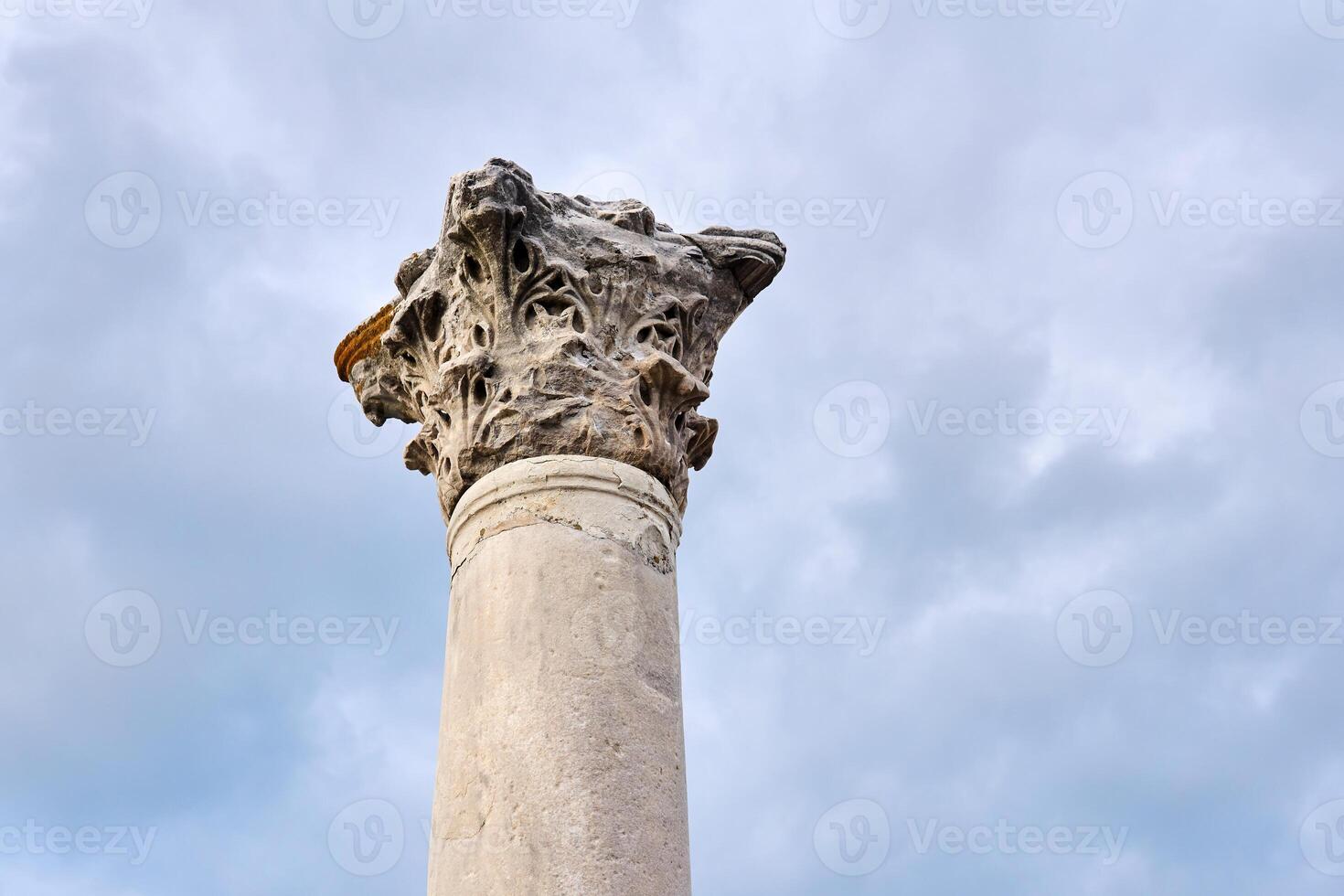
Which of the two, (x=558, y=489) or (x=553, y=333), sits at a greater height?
(x=553, y=333)

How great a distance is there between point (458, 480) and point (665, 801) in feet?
7.28

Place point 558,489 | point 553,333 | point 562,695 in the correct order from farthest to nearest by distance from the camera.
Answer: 1. point 553,333
2. point 558,489
3. point 562,695

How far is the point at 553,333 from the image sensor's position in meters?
7.46

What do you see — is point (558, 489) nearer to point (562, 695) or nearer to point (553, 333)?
point (553, 333)

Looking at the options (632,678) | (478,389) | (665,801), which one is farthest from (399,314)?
(665,801)

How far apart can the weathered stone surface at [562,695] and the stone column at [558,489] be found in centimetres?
1

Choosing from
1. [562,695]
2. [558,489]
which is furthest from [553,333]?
[562,695]

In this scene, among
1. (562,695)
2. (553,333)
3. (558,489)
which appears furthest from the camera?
(553,333)

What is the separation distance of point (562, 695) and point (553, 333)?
7.35 feet

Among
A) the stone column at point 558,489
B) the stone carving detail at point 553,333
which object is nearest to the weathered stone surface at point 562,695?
the stone column at point 558,489

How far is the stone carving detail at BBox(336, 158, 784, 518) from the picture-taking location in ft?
23.7

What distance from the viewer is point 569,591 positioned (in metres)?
6.41

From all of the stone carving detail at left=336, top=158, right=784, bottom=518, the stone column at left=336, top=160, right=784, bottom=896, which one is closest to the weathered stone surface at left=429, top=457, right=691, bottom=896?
the stone column at left=336, top=160, right=784, bottom=896

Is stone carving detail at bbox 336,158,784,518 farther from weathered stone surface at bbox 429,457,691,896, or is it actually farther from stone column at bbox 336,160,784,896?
weathered stone surface at bbox 429,457,691,896
